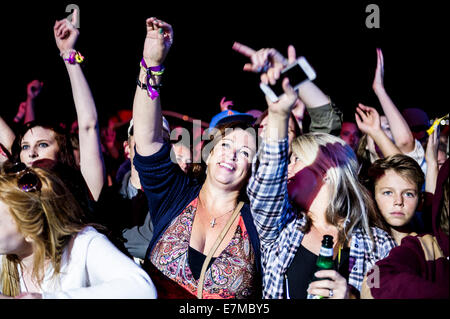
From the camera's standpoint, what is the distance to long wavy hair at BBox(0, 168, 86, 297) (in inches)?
68.6

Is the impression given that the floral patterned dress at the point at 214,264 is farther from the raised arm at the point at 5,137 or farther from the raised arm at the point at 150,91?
the raised arm at the point at 5,137

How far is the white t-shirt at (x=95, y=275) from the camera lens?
153 centimetres

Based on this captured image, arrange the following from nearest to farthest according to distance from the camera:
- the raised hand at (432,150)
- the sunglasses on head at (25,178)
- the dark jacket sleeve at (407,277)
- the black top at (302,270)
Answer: the dark jacket sleeve at (407,277)
the sunglasses on head at (25,178)
the black top at (302,270)
the raised hand at (432,150)

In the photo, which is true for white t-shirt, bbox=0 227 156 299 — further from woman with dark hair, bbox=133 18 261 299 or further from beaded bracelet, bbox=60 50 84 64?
beaded bracelet, bbox=60 50 84 64

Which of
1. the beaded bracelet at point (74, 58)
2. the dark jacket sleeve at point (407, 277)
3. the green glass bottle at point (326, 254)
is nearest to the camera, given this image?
the dark jacket sleeve at point (407, 277)

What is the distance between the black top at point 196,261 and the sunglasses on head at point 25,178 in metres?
0.80

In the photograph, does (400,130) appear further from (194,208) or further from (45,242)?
(45,242)

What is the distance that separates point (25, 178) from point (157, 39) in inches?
35.9

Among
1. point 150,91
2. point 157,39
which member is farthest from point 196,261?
point 157,39

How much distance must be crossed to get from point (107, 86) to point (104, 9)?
5.93 feet

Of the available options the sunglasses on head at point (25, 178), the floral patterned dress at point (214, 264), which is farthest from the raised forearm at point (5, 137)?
the floral patterned dress at point (214, 264)

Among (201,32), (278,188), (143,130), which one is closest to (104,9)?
(201,32)

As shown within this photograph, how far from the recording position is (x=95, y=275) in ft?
5.57
